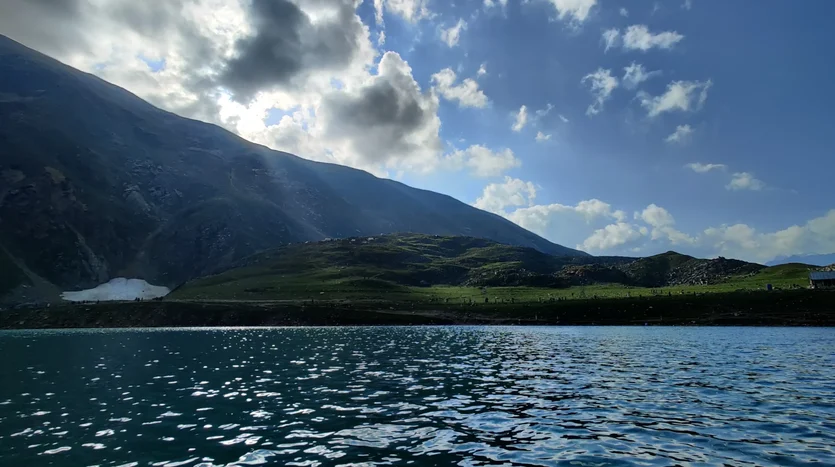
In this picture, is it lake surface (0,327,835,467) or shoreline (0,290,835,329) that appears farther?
shoreline (0,290,835,329)

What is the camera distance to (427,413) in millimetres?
29766

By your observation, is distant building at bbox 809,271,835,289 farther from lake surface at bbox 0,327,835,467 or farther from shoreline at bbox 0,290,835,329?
lake surface at bbox 0,327,835,467

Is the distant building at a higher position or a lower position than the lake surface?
higher

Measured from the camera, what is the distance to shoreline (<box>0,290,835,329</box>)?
493 ft

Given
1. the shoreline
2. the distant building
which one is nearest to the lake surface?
the shoreline

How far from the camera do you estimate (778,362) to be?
173ft

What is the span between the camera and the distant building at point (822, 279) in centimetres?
17212

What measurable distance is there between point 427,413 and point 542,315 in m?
158

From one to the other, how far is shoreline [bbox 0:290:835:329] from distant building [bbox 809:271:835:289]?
19070mm

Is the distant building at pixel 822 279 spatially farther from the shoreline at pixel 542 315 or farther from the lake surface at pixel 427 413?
the lake surface at pixel 427 413

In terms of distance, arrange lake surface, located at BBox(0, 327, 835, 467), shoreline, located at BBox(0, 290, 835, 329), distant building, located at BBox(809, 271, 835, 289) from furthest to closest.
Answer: distant building, located at BBox(809, 271, 835, 289) < shoreline, located at BBox(0, 290, 835, 329) < lake surface, located at BBox(0, 327, 835, 467)

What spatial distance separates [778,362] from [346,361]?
50.2m

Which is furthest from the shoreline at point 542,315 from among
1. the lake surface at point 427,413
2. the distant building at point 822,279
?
the lake surface at point 427,413

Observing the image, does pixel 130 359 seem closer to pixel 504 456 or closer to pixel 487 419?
pixel 487 419
